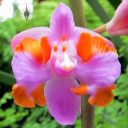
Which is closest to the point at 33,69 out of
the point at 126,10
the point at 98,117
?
the point at 126,10

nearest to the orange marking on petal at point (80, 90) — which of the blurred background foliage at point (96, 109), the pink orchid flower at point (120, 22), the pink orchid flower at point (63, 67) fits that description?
the pink orchid flower at point (63, 67)

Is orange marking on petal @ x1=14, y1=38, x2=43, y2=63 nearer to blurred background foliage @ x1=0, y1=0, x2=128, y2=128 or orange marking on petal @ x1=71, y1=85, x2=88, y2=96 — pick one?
orange marking on petal @ x1=71, y1=85, x2=88, y2=96

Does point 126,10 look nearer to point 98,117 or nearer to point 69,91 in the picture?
point 69,91

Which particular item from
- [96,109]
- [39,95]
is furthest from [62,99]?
[96,109]

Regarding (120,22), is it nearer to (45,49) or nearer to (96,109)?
(45,49)

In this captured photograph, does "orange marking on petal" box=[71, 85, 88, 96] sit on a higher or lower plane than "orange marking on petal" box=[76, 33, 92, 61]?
lower

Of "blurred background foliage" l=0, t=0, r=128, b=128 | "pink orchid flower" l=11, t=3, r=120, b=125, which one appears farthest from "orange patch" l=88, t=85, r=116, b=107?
"blurred background foliage" l=0, t=0, r=128, b=128

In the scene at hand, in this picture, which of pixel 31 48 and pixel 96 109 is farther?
pixel 96 109
